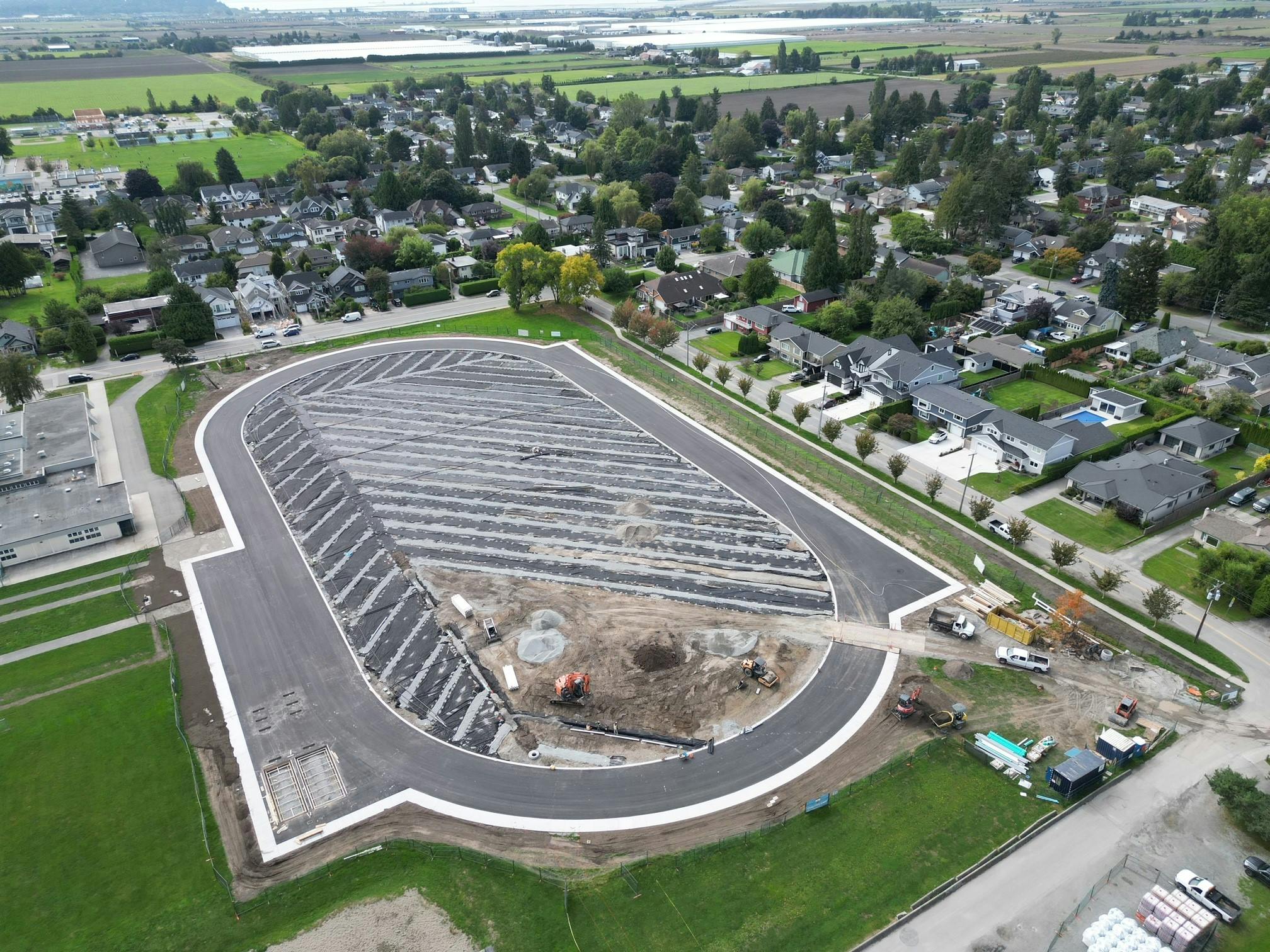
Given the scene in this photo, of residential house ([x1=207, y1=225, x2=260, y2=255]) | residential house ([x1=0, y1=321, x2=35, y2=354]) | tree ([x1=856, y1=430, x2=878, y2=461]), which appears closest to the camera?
tree ([x1=856, y1=430, x2=878, y2=461])

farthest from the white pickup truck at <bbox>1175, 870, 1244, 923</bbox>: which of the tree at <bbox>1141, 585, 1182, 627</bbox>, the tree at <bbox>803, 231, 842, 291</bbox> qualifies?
the tree at <bbox>803, 231, 842, 291</bbox>

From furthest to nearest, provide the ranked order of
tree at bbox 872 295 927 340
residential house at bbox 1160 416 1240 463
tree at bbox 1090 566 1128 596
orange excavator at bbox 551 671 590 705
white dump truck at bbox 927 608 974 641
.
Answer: tree at bbox 872 295 927 340 → residential house at bbox 1160 416 1240 463 → tree at bbox 1090 566 1128 596 → white dump truck at bbox 927 608 974 641 → orange excavator at bbox 551 671 590 705

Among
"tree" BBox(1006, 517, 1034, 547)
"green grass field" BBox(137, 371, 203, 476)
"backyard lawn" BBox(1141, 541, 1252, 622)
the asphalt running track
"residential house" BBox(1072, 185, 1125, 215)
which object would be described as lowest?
"backyard lawn" BBox(1141, 541, 1252, 622)

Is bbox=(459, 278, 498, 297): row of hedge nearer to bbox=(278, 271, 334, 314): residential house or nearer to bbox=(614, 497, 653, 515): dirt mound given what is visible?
bbox=(278, 271, 334, 314): residential house

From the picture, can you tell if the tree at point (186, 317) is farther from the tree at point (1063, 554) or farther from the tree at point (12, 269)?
the tree at point (1063, 554)

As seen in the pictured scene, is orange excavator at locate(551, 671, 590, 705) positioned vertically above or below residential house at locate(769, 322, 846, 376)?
below

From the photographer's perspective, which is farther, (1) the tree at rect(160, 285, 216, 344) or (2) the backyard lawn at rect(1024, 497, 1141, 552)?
(1) the tree at rect(160, 285, 216, 344)

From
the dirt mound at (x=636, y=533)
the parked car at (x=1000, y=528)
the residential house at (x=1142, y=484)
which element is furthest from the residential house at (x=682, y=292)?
the parked car at (x=1000, y=528)
